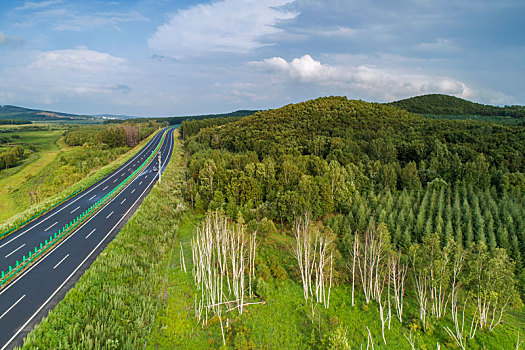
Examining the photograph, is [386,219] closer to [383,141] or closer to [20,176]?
[383,141]

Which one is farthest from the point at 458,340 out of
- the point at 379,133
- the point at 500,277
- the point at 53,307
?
the point at 379,133

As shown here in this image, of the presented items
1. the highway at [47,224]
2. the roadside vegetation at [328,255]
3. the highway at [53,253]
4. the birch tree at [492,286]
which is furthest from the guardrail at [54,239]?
the birch tree at [492,286]

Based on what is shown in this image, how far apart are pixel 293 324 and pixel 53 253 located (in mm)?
30739

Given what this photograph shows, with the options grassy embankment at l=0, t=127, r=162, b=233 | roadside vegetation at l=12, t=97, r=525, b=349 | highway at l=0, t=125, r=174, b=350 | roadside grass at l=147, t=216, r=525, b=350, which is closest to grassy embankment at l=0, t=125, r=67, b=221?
grassy embankment at l=0, t=127, r=162, b=233

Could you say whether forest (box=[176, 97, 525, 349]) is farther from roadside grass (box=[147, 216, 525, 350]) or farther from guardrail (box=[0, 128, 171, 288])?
guardrail (box=[0, 128, 171, 288])

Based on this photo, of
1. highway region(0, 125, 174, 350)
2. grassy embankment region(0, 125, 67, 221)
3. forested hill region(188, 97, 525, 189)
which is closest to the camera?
highway region(0, 125, 174, 350)

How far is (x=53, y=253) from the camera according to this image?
32469mm

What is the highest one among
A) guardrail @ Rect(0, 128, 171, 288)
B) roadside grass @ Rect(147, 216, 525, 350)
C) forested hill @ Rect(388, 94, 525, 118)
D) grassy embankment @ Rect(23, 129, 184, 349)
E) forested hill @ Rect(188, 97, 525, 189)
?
forested hill @ Rect(388, 94, 525, 118)

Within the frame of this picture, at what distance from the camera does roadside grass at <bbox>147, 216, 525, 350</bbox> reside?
23891mm

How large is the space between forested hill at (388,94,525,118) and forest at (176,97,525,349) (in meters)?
39.7

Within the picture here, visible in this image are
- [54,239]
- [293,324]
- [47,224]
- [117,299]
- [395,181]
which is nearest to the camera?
[117,299]

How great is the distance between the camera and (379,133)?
85.4m

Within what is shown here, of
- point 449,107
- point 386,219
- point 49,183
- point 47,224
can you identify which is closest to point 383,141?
point 386,219

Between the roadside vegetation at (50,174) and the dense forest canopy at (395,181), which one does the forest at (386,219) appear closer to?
the dense forest canopy at (395,181)
